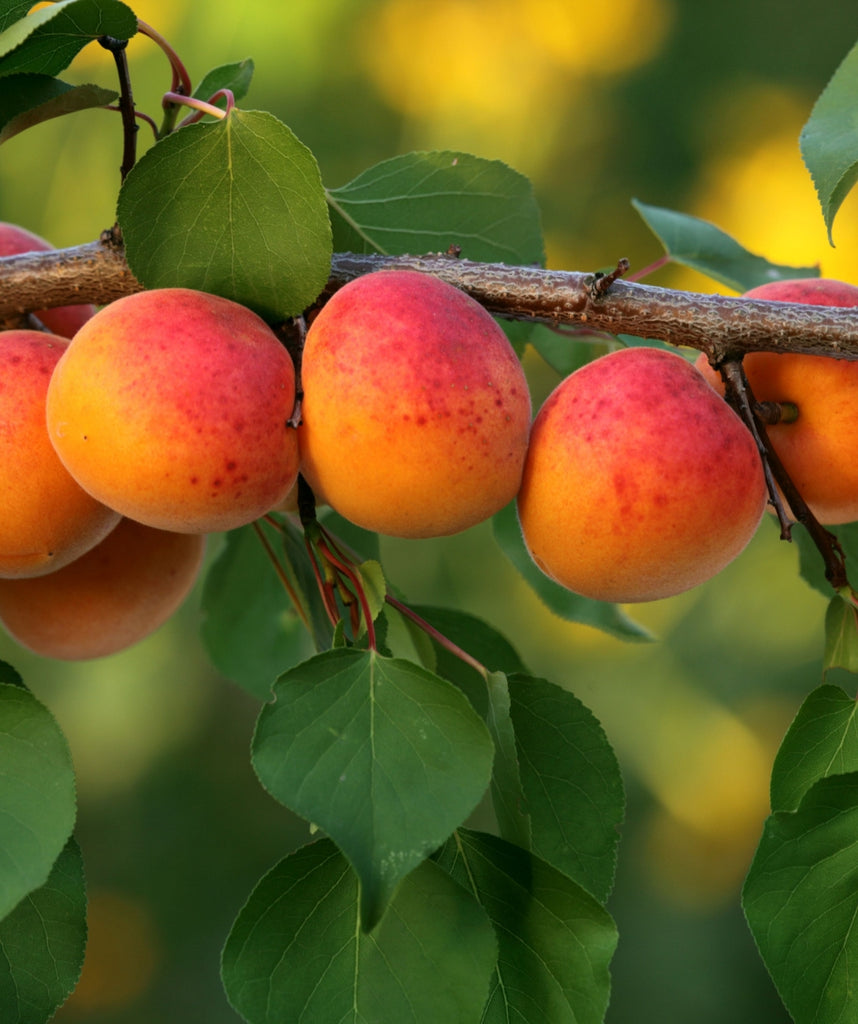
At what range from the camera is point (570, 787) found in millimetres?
476

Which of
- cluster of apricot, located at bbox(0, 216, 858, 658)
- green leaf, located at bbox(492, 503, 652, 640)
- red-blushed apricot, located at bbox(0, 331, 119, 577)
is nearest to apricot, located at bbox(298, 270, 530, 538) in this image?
cluster of apricot, located at bbox(0, 216, 858, 658)

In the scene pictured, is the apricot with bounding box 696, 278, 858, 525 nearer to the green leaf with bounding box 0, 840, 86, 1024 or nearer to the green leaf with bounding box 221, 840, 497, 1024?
the green leaf with bounding box 221, 840, 497, 1024

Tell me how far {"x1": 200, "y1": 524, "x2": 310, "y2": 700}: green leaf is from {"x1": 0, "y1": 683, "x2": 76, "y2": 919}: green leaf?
0.32 m

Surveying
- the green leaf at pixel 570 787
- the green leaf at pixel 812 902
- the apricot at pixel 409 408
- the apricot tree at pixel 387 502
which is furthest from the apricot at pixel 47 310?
the green leaf at pixel 812 902

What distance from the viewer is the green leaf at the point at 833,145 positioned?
46 cm

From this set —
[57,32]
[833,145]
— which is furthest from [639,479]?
[57,32]

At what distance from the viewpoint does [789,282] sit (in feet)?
1.66

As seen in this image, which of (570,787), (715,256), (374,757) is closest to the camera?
(374,757)

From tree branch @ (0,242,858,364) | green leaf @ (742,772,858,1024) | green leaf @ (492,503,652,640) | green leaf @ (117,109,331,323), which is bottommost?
green leaf @ (492,503,652,640)

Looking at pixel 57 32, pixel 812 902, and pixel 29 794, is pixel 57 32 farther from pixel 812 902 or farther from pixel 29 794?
pixel 812 902

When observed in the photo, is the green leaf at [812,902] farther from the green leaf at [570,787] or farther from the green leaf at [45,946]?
the green leaf at [45,946]

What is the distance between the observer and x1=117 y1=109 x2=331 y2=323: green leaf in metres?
0.42

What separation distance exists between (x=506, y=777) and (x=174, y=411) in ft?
0.62

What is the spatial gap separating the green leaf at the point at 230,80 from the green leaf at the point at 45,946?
366mm
